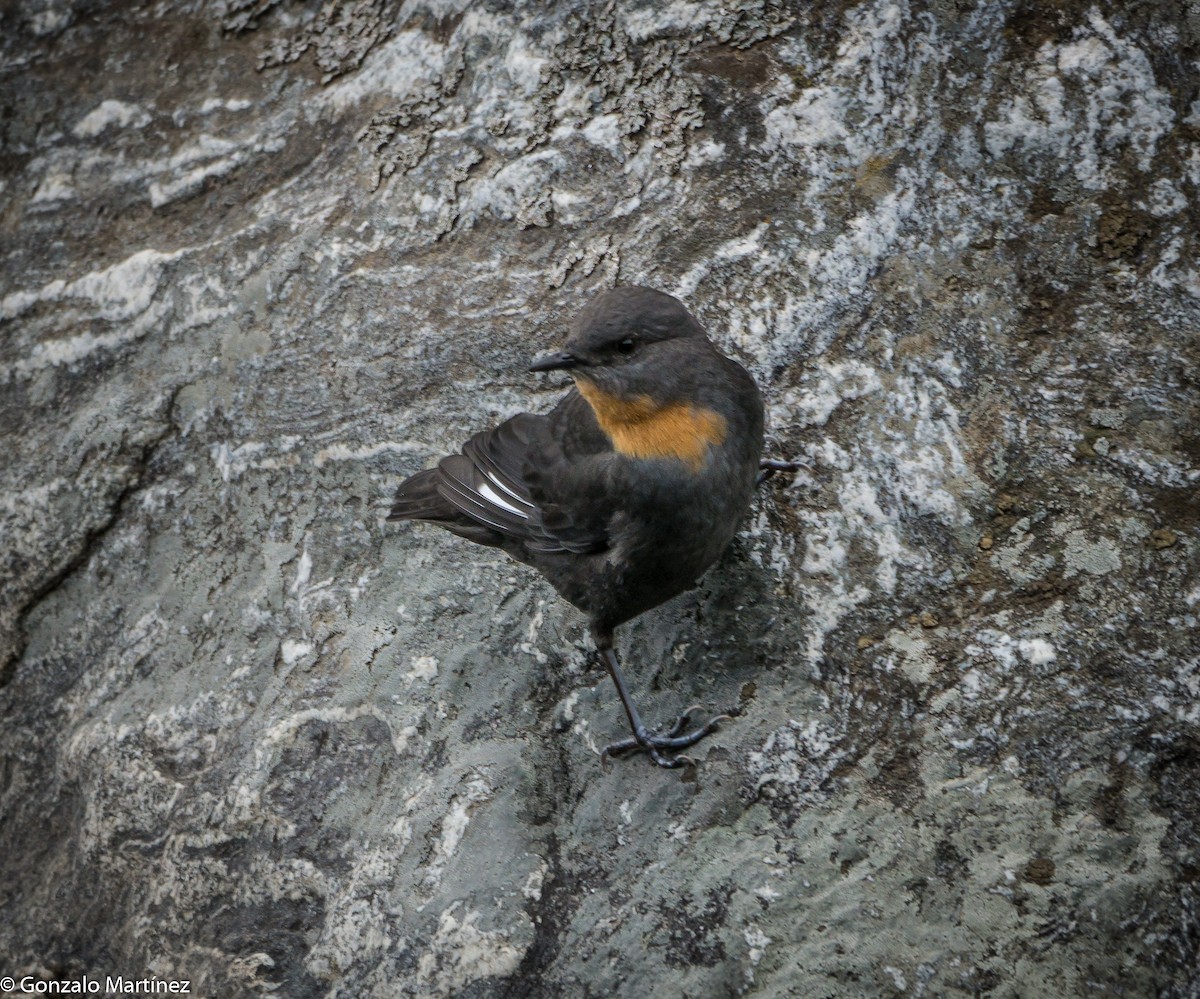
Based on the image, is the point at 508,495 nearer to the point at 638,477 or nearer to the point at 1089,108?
the point at 638,477

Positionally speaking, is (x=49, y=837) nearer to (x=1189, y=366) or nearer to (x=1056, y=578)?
(x=1056, y=578)

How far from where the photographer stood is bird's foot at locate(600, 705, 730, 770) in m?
3.68

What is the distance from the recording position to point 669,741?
12.1 ft

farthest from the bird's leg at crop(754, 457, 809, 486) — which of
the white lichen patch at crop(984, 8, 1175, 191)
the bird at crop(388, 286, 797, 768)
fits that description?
the white lichen patch at crop(984, 8, 1175, 191)

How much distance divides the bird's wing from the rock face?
31 cm

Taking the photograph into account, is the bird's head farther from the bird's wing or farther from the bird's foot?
the bird's foot

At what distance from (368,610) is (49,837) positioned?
189cm

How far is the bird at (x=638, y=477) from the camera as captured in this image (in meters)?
3.63

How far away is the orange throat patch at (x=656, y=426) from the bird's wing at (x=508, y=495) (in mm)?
293

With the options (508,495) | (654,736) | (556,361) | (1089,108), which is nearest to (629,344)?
(556,361)

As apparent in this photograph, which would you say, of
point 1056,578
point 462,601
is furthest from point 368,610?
point 1056,578

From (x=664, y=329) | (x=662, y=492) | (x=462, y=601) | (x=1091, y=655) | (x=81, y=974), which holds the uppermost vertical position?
(x=664, y=329)

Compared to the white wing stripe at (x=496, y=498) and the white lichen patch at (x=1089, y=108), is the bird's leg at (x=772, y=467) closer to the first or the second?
the white wing stripe at (x=496, y=498)

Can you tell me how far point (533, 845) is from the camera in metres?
3.68
